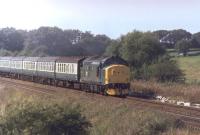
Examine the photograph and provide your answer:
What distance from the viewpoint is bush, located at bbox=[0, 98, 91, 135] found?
1766cm

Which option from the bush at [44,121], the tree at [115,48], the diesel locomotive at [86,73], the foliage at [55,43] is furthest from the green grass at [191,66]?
the bush at [44,121]

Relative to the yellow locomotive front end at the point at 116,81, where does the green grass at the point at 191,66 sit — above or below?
above

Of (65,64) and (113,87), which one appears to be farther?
(65,64)

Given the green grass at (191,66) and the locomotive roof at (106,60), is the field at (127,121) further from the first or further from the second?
the green grass at (191,66)

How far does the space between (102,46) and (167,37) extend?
1837cm

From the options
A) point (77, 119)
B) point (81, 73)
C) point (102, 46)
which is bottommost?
point (77, 119)

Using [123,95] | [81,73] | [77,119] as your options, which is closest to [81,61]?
[81,73]

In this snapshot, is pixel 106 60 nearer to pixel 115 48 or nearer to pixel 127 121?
pixel 127 121

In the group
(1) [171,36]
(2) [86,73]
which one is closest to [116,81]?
(2) [86,73]

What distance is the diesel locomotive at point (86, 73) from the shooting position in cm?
3209

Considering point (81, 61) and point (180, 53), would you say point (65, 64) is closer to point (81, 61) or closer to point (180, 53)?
point (81, 61)

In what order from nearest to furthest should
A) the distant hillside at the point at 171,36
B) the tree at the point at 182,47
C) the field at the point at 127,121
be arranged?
the field at the point at 127,121 → the tree at the point at 182,47 → the distant hillside at the point at 171,36

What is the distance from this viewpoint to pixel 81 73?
1436 inches

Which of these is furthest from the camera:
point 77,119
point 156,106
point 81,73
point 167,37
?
point 167,37
